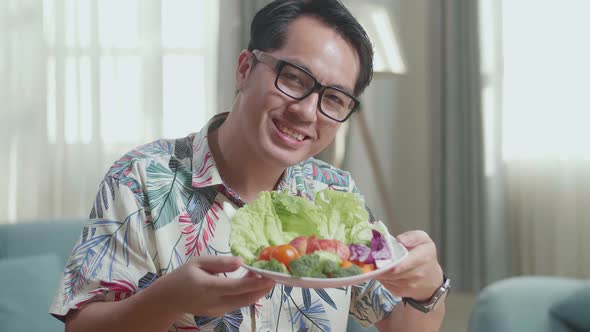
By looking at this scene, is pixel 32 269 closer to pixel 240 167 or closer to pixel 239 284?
pixel 240 167

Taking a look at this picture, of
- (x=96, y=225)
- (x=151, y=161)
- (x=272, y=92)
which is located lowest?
(x=96, y=225)

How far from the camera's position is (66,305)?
4.24 feet

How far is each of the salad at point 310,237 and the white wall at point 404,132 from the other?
2665 mm

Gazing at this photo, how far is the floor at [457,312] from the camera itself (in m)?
3.80

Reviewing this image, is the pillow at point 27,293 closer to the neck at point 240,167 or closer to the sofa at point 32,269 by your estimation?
the sofa at point 32,269

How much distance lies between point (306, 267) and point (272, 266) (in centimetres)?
5

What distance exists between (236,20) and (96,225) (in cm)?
270

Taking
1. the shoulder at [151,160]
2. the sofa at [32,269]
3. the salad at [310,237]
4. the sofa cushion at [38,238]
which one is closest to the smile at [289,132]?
the salad at [310,237]

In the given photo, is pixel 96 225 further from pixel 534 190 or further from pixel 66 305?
pixel 534 190

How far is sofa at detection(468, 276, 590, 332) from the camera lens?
1815 mm

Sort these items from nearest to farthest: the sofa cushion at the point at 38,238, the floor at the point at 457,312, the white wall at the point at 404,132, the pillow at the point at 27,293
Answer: the pillow at the point at 27,293 < the sofa cushion at the point at 38,238 < the floor at the point at 457,312 < the white wall at the point at 404,132

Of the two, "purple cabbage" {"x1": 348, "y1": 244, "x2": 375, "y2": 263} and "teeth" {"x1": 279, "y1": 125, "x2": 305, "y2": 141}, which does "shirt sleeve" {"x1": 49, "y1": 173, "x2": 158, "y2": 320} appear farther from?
"purple cabbage" {"x1": 348, "y1": 244, "x2": 375, "y2": 263}

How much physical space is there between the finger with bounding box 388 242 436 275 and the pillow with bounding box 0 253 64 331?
1.50 m

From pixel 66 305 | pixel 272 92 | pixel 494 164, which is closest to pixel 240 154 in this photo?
pixel 272 92
